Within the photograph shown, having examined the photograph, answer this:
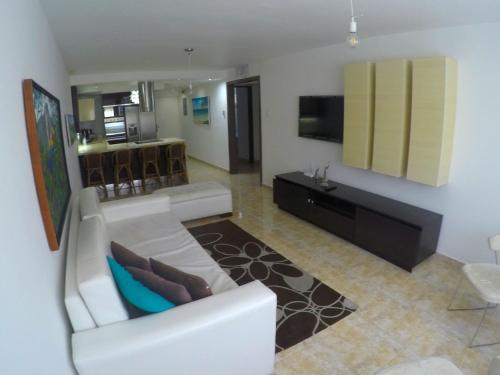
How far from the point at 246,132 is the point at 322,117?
448cm

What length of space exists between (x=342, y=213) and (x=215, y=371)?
8.40ft

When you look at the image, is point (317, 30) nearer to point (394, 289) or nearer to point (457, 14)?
point (457, 14)

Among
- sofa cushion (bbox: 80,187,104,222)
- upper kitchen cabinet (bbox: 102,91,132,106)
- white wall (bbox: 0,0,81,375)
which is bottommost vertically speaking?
sofa cushion (bbox: 80,187,104,222)

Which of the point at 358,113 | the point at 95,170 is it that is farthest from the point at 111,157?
the point at 358,113

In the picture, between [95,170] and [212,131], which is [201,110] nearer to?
[212,131]

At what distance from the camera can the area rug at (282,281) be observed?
8.36ft

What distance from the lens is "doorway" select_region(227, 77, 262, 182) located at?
25.2 ft

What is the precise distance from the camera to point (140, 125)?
952 centimetres

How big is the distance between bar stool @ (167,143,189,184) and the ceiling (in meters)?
2.82

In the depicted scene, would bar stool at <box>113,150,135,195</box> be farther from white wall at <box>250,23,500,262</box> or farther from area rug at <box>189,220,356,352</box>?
white wall at <box>250,23,500,262</box>

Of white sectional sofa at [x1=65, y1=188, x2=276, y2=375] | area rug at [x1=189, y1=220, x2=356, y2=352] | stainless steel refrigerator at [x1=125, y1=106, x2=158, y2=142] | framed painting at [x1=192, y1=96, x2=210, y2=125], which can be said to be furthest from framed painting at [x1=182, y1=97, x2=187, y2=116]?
white sectional sofa at [x1=65, y1=188, x2=276, y2=375]

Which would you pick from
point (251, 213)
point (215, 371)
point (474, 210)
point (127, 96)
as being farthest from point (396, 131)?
point (127, 96)

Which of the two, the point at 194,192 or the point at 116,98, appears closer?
the point at 194,192

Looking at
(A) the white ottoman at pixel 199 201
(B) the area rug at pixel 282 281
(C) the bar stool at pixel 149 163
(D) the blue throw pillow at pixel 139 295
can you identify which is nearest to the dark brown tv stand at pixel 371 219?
(B) the area rug at pixel 282 281
